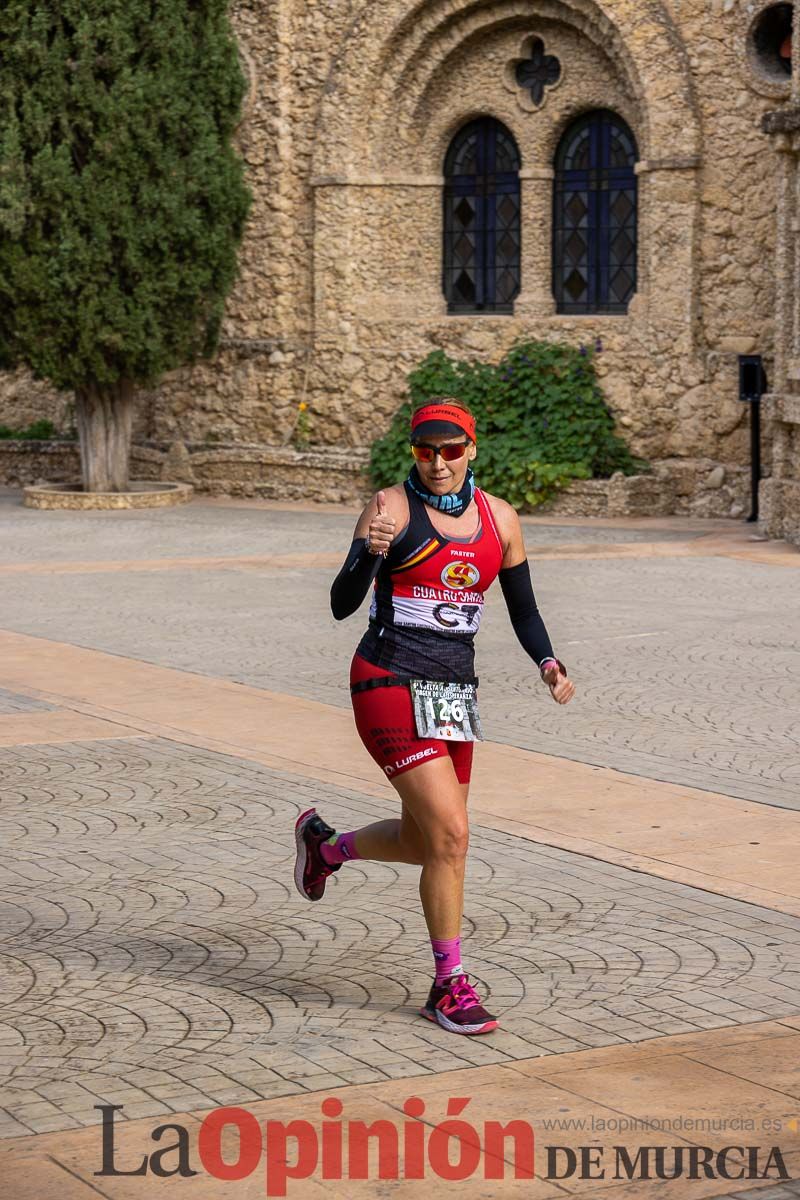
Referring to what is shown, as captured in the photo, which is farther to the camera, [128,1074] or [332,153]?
[332,153]

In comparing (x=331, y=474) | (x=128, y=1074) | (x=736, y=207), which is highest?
(x=736, y=207)

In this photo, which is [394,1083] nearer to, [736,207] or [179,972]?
[179,972]

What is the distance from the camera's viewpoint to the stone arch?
20.2 metres

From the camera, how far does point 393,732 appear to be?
534cm

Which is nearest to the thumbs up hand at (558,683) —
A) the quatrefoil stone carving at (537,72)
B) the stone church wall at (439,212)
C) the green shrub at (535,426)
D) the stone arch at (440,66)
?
the green shrub at (535,426)

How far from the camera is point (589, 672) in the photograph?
1120cm

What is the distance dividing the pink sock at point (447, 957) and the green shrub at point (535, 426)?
15.2m

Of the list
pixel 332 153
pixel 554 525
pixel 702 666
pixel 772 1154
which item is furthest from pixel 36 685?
pixel 332 153

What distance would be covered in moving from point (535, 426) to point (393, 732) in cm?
1582

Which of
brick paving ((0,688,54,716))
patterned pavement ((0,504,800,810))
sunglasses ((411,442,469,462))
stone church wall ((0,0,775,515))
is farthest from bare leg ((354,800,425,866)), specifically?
stone church wall ((0,0,775,515))

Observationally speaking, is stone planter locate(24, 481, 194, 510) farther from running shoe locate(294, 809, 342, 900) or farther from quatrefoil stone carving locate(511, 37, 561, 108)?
running shoe locate(294, 809, 342, 900)

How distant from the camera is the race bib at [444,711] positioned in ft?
17.5

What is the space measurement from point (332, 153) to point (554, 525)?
20.1ft

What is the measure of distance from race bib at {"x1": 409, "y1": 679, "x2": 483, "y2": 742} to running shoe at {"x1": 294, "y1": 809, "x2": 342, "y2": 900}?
69cm
